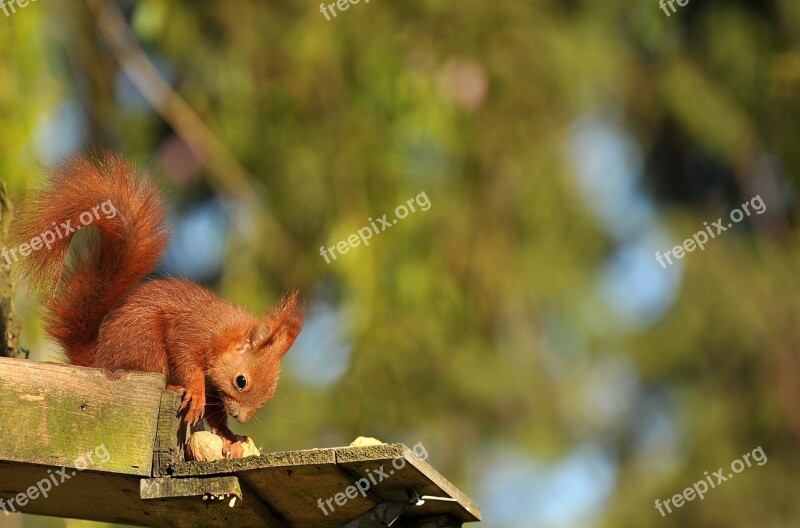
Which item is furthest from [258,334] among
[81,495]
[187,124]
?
[187,124]

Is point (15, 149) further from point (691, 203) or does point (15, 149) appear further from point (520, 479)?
point (691, 203)

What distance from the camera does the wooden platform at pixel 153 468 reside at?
7.20 ft

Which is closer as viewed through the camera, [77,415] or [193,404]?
[77,415]

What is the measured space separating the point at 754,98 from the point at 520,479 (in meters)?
1.75

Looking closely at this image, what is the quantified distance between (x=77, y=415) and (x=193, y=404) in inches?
11.4

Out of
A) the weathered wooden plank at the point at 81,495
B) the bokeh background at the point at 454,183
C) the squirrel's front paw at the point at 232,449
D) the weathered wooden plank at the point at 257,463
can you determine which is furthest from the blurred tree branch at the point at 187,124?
the weathered wooden plank at the point at 257,463

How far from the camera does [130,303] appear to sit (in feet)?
8.57

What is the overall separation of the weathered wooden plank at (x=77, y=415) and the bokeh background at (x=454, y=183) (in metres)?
1.39

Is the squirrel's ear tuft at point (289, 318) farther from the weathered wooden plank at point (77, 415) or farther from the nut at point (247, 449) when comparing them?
the weathered wooden plank at point (77, 415)

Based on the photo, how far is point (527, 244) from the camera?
189 inches

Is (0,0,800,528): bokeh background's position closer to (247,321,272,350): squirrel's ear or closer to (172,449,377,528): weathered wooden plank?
(247,321,272,350): squirrel's ear

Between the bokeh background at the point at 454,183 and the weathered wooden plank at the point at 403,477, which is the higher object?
the bokeh background at the point at 454,183

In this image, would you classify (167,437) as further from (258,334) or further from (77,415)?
(258,334)

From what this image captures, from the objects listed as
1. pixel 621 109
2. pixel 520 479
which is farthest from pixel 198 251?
pixel 621 109
